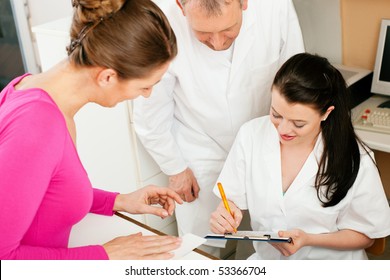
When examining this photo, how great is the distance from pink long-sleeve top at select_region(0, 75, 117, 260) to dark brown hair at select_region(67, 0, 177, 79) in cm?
13

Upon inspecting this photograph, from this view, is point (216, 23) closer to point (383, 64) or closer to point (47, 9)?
point (383, 64)

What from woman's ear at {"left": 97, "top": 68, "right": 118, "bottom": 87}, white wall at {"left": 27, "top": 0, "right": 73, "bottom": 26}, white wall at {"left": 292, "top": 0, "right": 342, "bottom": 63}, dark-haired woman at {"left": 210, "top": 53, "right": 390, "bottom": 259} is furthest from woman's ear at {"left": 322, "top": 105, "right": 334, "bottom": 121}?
white wall at {"left": 27, "top": 0, "right": 73, "bottom": 26}

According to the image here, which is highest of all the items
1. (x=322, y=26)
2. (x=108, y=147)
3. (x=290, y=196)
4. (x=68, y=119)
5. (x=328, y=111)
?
(x=68, y=119)

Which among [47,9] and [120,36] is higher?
[120,36]

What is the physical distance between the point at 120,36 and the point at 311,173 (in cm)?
75

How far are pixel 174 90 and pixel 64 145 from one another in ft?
2.47

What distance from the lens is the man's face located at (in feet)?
4.71

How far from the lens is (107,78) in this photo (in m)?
1.11

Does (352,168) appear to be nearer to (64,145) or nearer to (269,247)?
(269,247)

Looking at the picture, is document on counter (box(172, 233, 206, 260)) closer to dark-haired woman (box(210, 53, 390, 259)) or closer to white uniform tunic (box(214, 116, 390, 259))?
dark-haired woman (box(210, 53, 390, 259))

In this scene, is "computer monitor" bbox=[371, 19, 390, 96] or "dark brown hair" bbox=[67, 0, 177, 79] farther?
"computer monitor" bbox=[371, 19, 390, 96]

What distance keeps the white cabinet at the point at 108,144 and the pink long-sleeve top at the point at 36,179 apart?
0.84 meters

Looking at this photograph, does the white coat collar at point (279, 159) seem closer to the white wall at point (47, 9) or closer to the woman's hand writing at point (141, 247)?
the woman's hand writing at point (141, 247)

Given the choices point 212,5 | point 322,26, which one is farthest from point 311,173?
point 322,26
